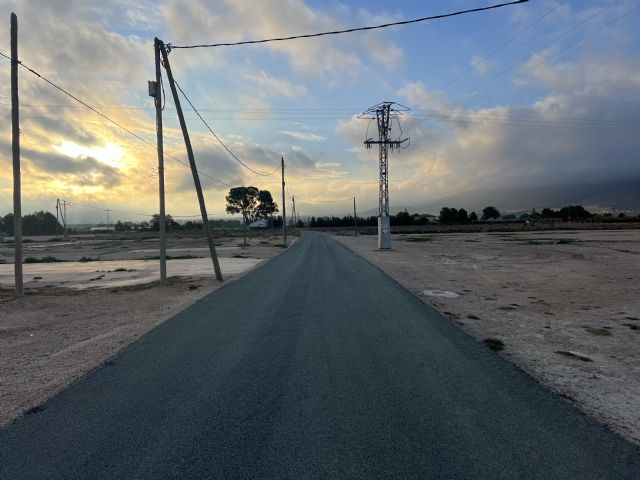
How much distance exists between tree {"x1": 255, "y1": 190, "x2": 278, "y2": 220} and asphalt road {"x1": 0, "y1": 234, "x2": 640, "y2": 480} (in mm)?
125176

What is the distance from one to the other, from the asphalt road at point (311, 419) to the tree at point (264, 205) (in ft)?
411

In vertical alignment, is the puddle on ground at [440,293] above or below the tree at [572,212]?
below

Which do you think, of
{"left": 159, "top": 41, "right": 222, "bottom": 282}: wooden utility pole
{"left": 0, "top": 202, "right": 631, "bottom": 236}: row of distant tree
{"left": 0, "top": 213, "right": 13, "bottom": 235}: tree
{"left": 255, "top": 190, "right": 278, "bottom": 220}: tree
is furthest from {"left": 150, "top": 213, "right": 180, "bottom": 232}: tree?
{"left": 159, "top": 41, "right": 222, "bottom": 282}: wooden utility pole

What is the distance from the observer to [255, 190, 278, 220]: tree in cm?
13050

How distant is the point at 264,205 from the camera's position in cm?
13138

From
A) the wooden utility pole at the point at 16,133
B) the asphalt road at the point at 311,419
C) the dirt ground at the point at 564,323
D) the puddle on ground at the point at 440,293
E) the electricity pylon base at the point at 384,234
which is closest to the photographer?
the asphalt road at the point at 311,419

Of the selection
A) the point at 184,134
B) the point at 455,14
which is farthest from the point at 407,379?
the point at 184,134

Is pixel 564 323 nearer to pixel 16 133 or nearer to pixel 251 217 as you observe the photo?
pixel 16 133

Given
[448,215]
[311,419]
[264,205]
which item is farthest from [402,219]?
[311,419]

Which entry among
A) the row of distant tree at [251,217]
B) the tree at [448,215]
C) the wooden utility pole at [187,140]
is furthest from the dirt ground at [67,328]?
the tree at [448,215]

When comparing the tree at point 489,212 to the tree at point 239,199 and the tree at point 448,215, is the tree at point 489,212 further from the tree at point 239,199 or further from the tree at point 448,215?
the tree at point 239,199

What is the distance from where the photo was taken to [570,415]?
4082 mm

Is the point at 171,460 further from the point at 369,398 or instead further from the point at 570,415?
the point at 570,415

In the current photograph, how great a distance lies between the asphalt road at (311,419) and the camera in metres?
3.16
